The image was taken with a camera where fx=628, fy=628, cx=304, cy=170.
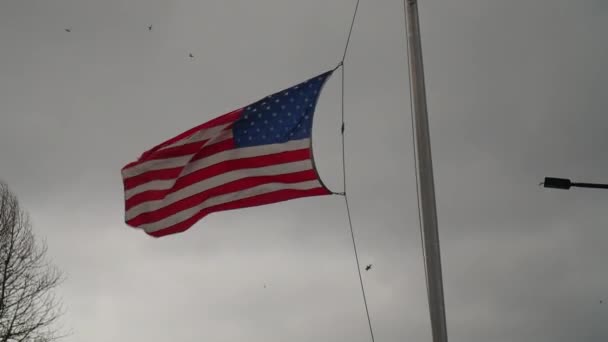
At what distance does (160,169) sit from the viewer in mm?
10836

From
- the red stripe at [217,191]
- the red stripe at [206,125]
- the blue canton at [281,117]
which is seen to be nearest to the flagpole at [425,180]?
the blue canton at [281,117]

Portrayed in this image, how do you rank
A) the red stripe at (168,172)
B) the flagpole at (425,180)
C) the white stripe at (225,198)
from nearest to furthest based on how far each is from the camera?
the flagpole at (425,180)
the white stripe at (225,198)
the red stripe at (168,172)

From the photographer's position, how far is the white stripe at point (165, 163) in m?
10.6

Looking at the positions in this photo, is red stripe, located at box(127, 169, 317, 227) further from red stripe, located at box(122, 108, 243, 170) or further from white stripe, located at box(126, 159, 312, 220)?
red stripe, located at box(122, 108, 243, 170)

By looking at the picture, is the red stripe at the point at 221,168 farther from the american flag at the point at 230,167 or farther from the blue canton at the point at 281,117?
the blue canton at the point at 281,117

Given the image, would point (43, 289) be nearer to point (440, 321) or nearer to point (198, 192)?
point (198, 192)

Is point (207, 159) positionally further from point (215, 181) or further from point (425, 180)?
point (425, 180)

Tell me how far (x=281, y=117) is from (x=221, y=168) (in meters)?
1.32

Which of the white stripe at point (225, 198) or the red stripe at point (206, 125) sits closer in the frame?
the white stripe at point (225, 198)

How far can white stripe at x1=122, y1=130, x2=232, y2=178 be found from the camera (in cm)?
1055

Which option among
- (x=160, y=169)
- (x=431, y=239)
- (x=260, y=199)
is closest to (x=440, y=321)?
(x=431, y=239)

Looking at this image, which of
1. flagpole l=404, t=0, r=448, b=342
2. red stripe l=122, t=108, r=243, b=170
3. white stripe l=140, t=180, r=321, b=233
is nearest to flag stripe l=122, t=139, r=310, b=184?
red stripe l=122, t=108, r=243, b=170

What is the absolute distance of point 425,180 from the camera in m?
7.78

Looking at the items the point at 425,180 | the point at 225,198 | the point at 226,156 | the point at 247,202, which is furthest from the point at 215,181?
the point at 425,180
